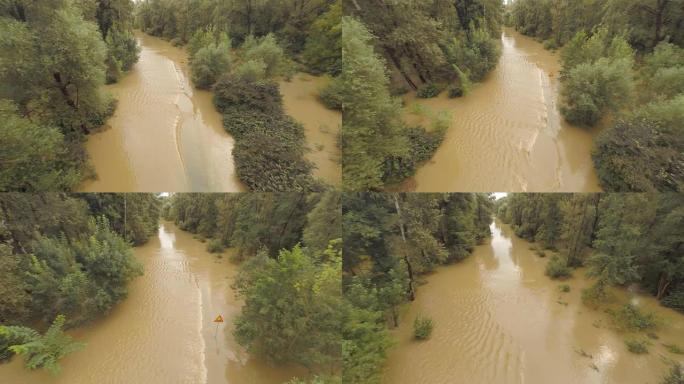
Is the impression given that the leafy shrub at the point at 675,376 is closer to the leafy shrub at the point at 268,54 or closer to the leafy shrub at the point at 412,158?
the leafy shrub at the point at 412,158

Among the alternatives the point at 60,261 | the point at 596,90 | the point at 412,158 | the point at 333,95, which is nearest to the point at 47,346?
the point at 60,261

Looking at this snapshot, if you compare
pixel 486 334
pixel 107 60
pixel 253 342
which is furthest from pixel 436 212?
pixel 107 60

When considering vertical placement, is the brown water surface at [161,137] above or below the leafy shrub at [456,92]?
below

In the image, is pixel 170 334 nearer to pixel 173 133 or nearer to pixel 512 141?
pixel 173 133

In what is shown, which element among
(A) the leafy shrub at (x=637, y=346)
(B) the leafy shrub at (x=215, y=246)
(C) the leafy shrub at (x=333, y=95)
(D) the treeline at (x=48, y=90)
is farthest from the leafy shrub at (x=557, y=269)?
(D) the treeline at (x=48, y=90)

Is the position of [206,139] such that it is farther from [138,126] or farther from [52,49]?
[52,49]
